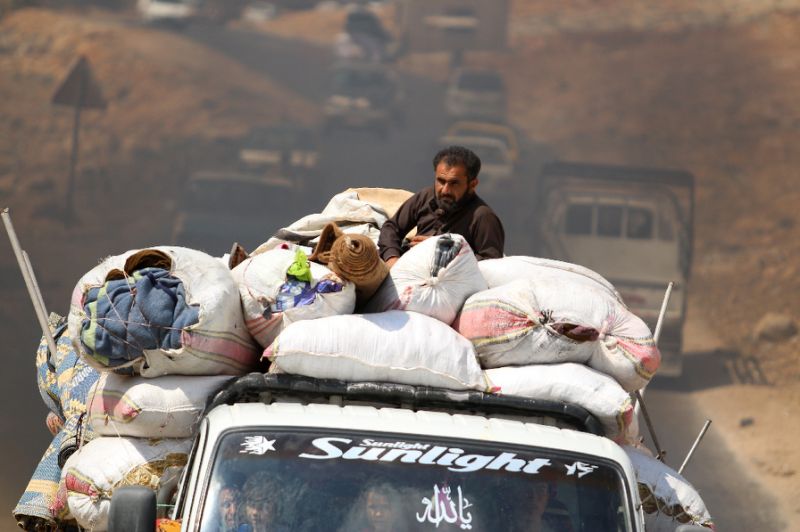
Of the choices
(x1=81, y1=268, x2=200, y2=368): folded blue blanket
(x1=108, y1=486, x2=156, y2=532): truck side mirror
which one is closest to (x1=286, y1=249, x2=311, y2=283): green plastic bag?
(x1=81, y1=268, x2=200, y2=368): folded blue blanket

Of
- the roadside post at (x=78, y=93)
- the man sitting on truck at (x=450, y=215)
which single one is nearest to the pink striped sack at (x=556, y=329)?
the man sitting on truck at (x=450, y=215)

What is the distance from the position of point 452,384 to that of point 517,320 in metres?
0.37

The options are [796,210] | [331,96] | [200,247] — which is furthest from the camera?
[331,96]

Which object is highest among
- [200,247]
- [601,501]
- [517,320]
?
[517,320]

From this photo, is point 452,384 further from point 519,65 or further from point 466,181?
point 519,65

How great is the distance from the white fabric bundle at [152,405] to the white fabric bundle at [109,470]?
0.04 metres

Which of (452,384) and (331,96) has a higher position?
(452,384)

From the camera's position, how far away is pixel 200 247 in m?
23.2

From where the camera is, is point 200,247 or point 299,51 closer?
point 200,247

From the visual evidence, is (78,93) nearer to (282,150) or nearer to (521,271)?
(282,150)

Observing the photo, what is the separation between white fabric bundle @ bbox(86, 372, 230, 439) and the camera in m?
4.27

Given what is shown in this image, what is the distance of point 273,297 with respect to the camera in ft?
14.6

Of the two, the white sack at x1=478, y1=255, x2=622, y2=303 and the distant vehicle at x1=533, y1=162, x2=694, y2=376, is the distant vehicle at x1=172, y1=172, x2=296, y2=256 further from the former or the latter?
the white sack at x1=478, y1=255, x2=622, y2=303

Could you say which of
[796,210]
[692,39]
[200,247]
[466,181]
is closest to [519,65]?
[692,39]
